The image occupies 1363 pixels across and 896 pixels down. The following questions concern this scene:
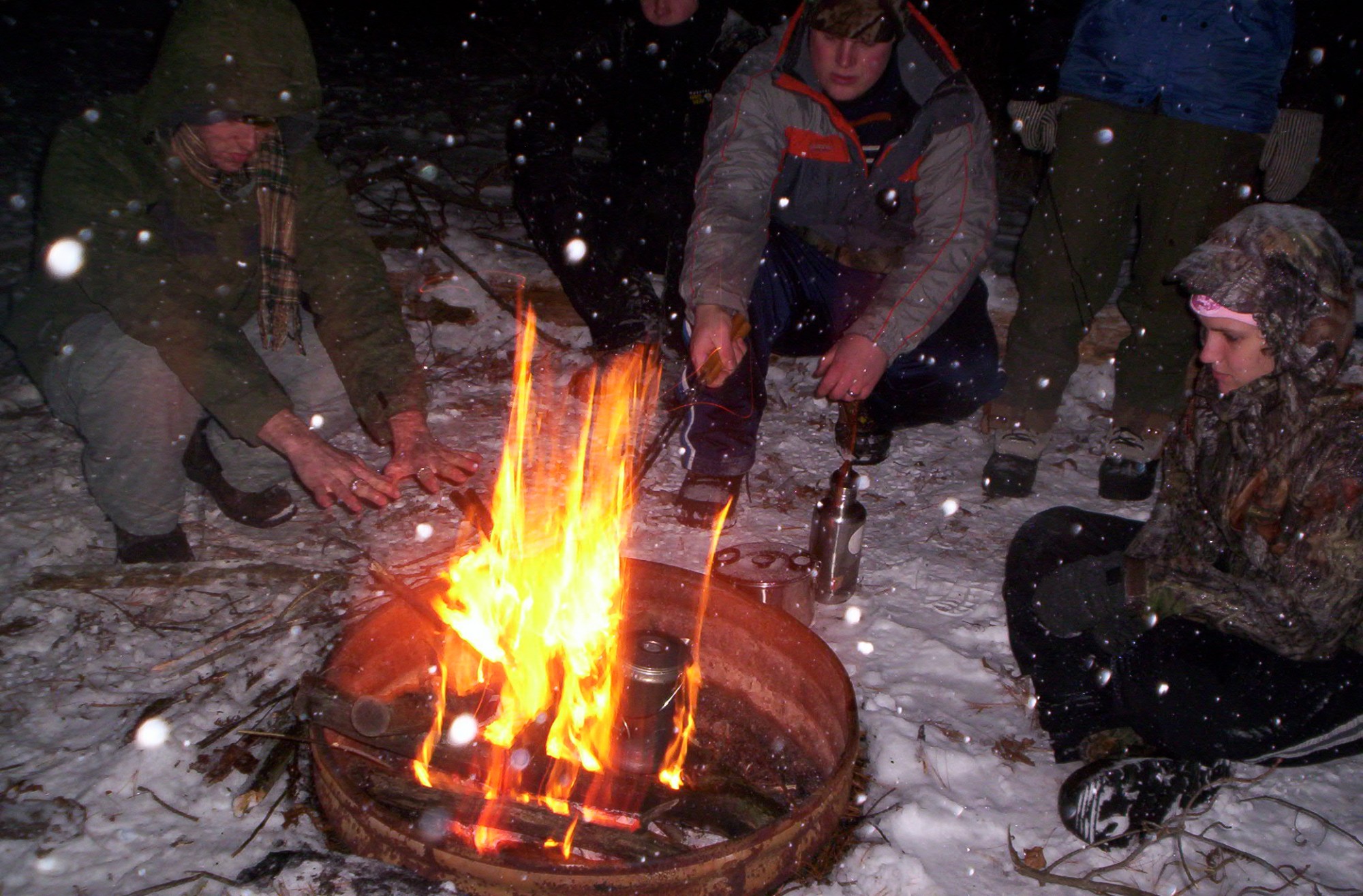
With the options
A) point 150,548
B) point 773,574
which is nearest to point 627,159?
point 773,574

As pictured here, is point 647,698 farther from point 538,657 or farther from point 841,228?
point 841,228

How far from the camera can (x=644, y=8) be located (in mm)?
4316

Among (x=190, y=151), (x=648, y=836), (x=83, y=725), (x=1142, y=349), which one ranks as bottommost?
(x=83, y=725)

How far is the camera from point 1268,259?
7.86ft

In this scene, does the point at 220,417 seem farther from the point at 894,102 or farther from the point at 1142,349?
the point at 1142,349

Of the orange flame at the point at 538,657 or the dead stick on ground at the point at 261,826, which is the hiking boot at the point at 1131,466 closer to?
the orange flame at the point at 538,657

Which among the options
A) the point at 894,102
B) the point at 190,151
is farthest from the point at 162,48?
the point at 894,102

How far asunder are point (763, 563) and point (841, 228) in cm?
148

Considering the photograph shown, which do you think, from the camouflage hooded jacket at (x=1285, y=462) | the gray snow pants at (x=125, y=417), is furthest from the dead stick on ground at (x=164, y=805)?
the camouflage hooded jacket at (x=1285, y=462)

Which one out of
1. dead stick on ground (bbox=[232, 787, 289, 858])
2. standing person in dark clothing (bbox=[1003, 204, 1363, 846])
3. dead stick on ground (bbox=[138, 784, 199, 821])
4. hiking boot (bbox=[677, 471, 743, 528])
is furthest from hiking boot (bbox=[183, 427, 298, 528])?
standing person in dark clothing (bbox=[1003, 204, 1363, 846])

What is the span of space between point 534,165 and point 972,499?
8.98ft

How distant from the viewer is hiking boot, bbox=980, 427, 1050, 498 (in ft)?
12.9

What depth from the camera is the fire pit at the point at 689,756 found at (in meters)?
1.81

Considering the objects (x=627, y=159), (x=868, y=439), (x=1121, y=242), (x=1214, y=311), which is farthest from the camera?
(x=627, y=159)
